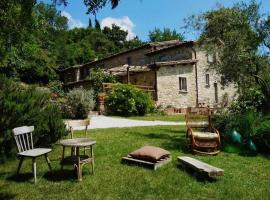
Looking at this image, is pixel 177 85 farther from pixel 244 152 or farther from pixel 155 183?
pixel 155 183

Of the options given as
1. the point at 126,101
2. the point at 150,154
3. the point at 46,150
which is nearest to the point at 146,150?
the point at 150,154

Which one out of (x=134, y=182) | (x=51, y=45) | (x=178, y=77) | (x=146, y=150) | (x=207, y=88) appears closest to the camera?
(x=134, y=182)

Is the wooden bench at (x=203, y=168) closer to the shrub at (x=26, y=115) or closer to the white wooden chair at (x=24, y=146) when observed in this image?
the white wooden chair at (x=24, y=146)

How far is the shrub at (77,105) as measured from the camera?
20.2 meters

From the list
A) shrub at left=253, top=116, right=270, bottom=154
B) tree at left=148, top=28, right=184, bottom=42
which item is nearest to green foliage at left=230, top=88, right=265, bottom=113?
shrub at left=253, top=116, right=270, bottom=154

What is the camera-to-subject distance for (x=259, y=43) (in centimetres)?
1273

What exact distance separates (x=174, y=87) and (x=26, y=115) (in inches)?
762

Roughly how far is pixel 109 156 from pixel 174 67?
19.0 meters

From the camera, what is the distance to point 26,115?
9383 mm

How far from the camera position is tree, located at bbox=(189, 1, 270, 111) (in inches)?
489

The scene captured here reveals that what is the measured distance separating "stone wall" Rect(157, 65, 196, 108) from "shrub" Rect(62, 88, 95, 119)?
7606mm

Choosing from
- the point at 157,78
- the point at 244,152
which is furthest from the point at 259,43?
the point at 157,78

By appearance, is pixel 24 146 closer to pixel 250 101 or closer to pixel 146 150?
pixel 146 150

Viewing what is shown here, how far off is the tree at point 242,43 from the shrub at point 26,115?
6.11m
